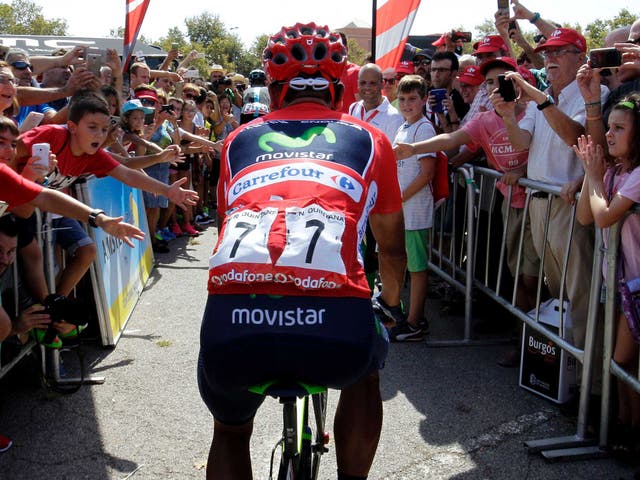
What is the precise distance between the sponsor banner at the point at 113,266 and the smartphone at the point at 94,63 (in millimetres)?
968

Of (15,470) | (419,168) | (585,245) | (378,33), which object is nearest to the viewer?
(15,470)

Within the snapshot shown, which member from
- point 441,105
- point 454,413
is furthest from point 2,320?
point 441,105

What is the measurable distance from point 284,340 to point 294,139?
30.3 inches

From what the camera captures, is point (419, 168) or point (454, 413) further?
point (419, 168)

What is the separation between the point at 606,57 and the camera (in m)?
3.97

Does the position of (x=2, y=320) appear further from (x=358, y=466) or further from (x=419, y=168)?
(x=419, y=168)

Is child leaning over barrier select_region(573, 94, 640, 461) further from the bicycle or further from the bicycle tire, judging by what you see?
the bicycle

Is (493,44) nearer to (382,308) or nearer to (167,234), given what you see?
(382,308)

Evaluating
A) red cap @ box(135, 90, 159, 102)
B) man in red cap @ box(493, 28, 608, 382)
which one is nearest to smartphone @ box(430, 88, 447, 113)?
man in red cap @ box(493, 28, 608, 382)

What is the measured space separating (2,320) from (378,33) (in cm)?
525

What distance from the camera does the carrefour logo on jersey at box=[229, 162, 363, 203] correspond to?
2.31m

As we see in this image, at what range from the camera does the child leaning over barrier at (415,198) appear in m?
6.01

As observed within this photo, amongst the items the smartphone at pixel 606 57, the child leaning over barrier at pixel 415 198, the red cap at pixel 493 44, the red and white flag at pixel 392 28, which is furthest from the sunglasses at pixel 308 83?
the red and white flag at pixel 392 28

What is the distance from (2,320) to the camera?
3.93 metres
